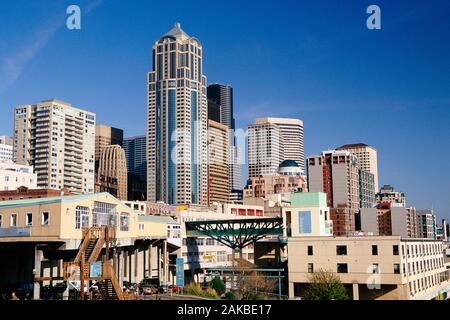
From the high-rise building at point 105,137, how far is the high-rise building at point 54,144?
28.4 metres

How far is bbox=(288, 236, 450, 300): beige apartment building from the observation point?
4156 centimetres

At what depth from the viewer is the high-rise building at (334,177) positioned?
127625 mm

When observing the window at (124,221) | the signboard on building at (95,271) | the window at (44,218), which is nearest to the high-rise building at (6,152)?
the window at (124,221)

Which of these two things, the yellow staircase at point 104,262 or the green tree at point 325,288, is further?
the green tree at point 325,288

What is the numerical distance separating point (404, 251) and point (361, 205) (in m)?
101

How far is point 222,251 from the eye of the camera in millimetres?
64750

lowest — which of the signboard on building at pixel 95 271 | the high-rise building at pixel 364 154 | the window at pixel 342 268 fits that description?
the window at pixel 342 268

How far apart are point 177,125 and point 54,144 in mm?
37391

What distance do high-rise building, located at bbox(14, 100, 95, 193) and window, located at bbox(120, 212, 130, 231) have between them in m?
94.2

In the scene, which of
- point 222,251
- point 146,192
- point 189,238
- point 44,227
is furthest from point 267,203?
point 44,227

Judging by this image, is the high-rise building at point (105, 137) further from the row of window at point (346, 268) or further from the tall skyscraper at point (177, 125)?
the row of window at point (346, 268)

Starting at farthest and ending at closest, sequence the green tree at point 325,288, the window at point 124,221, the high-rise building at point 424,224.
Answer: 1. the high-rise building at point 424,224
2. the green tree at point 325,288
3. the window at point 124,221

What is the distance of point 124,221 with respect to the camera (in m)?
36.9
